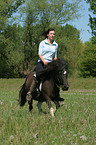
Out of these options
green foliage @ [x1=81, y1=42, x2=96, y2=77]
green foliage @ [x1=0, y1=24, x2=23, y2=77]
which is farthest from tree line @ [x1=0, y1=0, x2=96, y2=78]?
green foliage @ [x1=81, y1=42, x2=96, y2=77]

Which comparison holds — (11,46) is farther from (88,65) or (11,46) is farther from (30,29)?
(88,65)

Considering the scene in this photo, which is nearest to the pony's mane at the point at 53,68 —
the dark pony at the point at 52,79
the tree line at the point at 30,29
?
the dark pony at the point at 52,79

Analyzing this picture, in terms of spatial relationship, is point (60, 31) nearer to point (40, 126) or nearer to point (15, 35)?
point (15, 35)

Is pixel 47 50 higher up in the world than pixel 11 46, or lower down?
lower down

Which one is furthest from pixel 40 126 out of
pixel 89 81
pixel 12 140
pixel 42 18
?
pixel 42 18

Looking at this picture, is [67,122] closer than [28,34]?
Yes

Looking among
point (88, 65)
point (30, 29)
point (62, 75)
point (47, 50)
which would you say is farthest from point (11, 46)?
point (62, 75)

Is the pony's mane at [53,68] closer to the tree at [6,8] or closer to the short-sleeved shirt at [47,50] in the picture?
the short-sleeved shirt at [47,50]

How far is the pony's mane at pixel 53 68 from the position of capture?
6.44m

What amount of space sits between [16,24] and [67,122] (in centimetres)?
3258

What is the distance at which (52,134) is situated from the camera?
463 cm

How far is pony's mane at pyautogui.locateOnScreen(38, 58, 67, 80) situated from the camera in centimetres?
644

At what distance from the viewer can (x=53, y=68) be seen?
6.58 m

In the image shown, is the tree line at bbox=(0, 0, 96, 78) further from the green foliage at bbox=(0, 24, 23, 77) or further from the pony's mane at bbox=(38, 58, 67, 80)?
the pony's mane at bbox=(38, 58, 67, 80)
